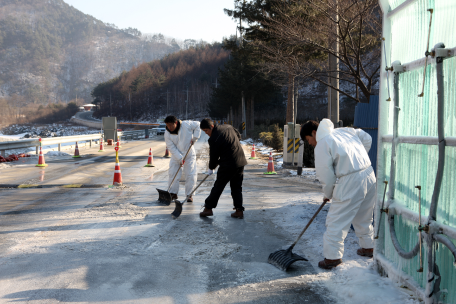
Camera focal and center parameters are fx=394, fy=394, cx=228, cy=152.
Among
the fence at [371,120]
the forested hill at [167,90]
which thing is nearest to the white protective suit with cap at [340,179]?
the fence at [371,120]

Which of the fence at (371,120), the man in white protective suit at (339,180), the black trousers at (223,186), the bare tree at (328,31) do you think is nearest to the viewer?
the man in white protective suit at (339,180)

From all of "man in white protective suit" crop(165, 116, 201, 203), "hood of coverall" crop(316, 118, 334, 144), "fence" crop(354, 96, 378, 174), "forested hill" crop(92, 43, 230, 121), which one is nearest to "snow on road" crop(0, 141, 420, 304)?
"man in white protective suit" crop(165, 116, 201, 203)

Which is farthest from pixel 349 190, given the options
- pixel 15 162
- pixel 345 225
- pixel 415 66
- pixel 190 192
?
pixel 15 162

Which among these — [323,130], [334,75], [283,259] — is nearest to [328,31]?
[334,75]

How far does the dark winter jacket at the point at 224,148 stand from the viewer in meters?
6.80

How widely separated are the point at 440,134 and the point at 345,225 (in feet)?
5.42

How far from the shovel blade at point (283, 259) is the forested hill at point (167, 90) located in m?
104

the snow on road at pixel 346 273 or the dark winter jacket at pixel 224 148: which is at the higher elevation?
the dark winter jacket at pixel 224 148

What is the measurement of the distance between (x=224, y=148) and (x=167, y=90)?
117635 millimetres

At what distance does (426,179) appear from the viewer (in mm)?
3299

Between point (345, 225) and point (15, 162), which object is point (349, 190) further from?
point (15, 162)

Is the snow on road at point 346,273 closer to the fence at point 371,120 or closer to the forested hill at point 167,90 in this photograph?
the fence at point 371,120

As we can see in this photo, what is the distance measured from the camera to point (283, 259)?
14.6 ft

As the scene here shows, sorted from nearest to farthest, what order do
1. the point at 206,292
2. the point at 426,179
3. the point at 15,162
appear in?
1. the point at 426,179
2. the point at 206,292
3. the point at 15,162
